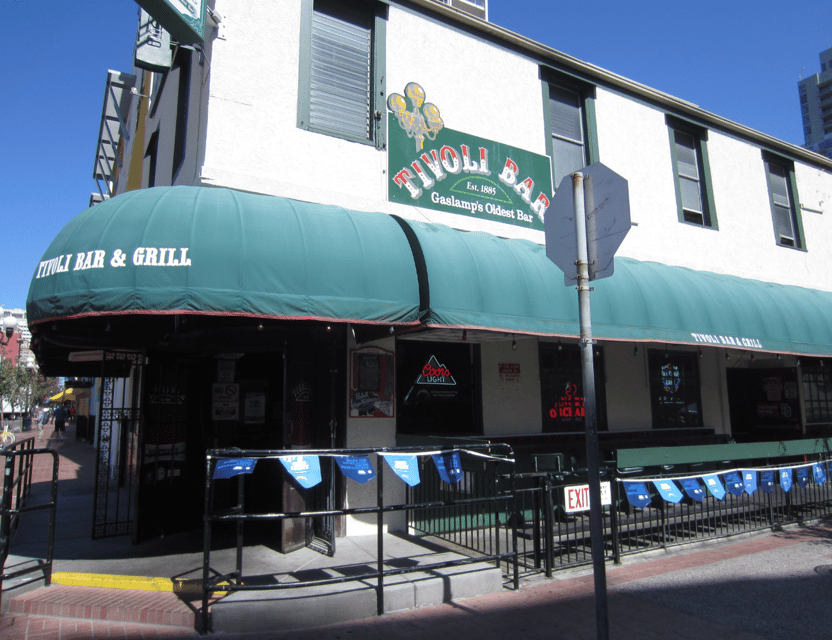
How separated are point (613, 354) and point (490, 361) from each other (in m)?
2.89

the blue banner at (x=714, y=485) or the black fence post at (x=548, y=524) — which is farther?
the blue banner at (x=714, y=485)

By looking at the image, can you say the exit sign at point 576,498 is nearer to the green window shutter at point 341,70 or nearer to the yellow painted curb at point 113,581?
the yellow painted curb at point 113,581

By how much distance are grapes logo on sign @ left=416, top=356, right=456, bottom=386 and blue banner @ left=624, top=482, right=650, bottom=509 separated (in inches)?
122

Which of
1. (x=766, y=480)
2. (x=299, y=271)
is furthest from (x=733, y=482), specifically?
(x=299, y=271)

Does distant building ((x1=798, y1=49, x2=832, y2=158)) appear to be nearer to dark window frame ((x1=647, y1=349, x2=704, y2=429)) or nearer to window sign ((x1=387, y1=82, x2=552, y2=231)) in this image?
dark window frame ((x1=647, y1=349, x2=704, y2=429))

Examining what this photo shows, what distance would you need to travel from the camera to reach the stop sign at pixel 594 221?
159 inches

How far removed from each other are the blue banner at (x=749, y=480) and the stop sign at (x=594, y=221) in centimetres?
575

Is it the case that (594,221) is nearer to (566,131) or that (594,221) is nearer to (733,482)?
(733,482)

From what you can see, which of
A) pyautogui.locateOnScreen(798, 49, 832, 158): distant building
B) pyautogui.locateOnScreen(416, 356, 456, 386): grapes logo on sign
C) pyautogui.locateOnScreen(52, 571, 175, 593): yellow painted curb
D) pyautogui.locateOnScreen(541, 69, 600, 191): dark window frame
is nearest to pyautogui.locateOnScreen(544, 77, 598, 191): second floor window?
pyautogui.locateOnScreen(541, 69, 600, 191): dark window frame

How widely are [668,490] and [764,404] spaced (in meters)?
8.65

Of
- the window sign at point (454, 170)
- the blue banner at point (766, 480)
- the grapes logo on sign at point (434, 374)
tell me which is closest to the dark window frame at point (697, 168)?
the window sign at point (454, 170)

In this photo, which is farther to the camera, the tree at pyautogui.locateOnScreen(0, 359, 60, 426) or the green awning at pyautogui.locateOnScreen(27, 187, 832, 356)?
the tree at pyautogui.locateOnScreen(0, 359, 60, 426)

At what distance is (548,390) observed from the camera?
10.0 meters

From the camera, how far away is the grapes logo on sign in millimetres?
8977
